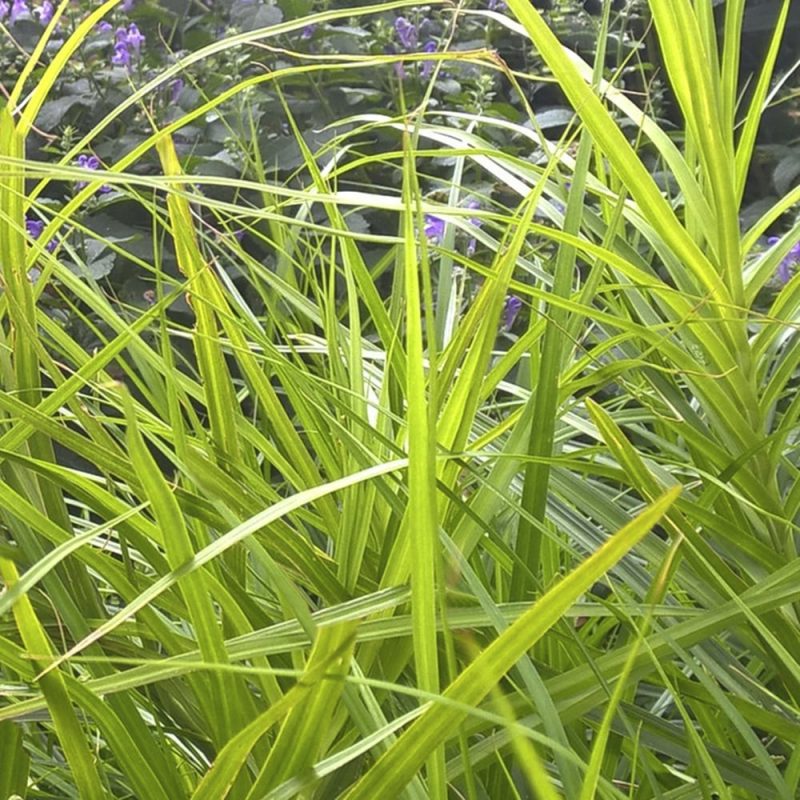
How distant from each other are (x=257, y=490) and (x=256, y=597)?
47 mm

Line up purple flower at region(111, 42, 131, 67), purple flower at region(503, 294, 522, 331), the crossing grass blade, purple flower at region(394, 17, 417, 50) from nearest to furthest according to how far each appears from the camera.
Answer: the crossing grass blade → purple flower at region(503, 294, 522, 331) → purple flower at region(111, 42, 131, 67) → purple flower at region(394, 17, 417, 50)

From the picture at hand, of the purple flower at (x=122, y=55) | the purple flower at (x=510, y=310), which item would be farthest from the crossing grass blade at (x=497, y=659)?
the purple flower at (x=122, y=55)

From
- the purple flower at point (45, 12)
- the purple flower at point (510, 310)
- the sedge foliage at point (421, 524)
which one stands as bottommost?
the purple flower at point (510, 310)

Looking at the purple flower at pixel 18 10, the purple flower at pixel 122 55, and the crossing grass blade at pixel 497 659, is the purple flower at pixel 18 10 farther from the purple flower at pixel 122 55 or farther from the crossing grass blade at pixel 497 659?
the crossing grass blade at pixel 497 659

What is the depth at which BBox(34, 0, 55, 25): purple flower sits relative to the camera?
171cm

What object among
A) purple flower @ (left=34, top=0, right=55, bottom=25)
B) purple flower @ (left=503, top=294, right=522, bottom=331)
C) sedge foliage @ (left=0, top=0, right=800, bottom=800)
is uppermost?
purple flower @ (left=34, top=0, right=55, bottom=25)

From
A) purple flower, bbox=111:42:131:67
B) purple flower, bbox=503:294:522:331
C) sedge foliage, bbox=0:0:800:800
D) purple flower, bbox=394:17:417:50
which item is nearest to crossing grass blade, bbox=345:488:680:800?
sedge foliage, bbox=0:0:800:800

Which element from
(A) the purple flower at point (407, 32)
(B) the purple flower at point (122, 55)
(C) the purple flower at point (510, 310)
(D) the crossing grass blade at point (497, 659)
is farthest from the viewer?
(A) the purple flower at point (407, 32)

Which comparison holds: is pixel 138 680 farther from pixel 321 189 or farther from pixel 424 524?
pixel 321 189

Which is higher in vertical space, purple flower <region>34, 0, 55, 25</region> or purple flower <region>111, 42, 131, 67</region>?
purple flower <region>34, 0, 55, 25</region>

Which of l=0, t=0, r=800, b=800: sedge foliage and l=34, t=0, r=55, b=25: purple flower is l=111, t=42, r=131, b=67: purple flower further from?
l=0, t=0, r=800, b=800: sedge foliage

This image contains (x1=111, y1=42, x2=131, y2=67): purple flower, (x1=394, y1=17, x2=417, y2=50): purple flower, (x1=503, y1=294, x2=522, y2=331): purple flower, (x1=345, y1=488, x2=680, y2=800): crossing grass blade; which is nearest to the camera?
(x1=345, y1=488, x2=680, y2=800): crossing grass blade

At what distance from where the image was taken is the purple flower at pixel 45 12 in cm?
171

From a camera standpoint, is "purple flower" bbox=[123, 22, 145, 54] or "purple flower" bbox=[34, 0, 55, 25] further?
"purple flower" bbox=[34, 0, 55, 25]
